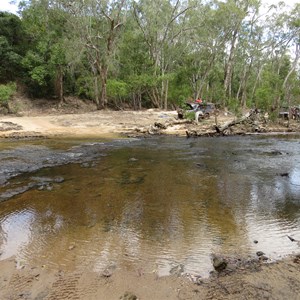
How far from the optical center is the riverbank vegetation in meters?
24.3

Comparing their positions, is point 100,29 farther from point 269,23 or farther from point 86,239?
point 86,239

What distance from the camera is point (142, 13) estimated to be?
1083 inches

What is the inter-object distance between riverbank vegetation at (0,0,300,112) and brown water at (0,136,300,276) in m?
15.9

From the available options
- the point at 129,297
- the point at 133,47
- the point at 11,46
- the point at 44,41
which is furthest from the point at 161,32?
the point at 129,297

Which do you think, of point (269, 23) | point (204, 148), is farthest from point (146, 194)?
point (269, 23)

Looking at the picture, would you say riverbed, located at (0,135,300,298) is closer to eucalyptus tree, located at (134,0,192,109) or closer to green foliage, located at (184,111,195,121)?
green foliage, located at (184,111,195,121)

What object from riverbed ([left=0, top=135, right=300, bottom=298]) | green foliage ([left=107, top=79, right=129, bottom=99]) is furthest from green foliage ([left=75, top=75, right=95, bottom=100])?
riverbed ([left=0, top=135, right=300, bottom=298])

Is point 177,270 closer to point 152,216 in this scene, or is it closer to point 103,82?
point 152,216

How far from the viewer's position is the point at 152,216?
5.46m

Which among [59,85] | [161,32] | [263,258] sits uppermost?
[161,32]

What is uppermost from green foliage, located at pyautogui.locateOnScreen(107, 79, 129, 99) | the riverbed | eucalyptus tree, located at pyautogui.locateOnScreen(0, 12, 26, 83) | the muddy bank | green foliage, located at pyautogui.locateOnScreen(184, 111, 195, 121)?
eucalyptus tree, located at pyautogui.locateOnScreen(0, 12, 26, 83)

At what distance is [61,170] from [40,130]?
919 centimetres

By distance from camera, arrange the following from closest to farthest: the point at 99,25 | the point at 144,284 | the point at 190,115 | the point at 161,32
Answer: the point at 144,284 → the point at 190,115 → the point at 99,25 → the point at 161,32

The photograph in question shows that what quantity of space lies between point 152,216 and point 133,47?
2590cm
